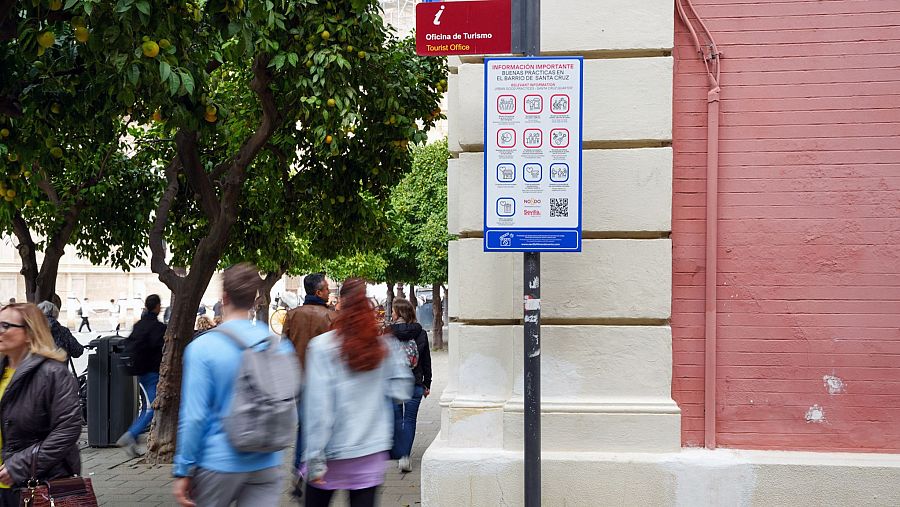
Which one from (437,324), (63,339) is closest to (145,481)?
(63,339)

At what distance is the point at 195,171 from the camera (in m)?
10.1

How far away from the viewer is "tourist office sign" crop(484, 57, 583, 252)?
513cm

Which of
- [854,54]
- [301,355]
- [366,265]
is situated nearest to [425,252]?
[366,265]

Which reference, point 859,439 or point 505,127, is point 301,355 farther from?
point 859,439

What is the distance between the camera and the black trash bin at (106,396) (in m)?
11.4

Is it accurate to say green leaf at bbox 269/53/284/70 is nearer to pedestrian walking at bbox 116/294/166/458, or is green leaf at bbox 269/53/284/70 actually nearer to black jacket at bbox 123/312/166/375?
pedestrian walking at bbox 116/294/166/458

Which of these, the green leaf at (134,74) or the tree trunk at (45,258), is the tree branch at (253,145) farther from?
the tree trunk at (45,258)

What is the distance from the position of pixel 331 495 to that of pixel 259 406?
98 centimetres

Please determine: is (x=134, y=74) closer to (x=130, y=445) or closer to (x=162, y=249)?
(x=162, y=249)

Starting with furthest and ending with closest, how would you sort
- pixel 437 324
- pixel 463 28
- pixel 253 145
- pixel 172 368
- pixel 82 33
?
pixel 437 324
pixel 172 368
pixel 253 145
pixel 82 33
pixel 463 28

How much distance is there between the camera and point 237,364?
398 centimetres

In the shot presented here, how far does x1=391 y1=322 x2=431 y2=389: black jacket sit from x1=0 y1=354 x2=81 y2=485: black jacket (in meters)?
4.70

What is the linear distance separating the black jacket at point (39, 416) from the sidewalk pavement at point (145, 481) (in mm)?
2837

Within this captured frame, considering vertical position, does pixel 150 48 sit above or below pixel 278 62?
below
